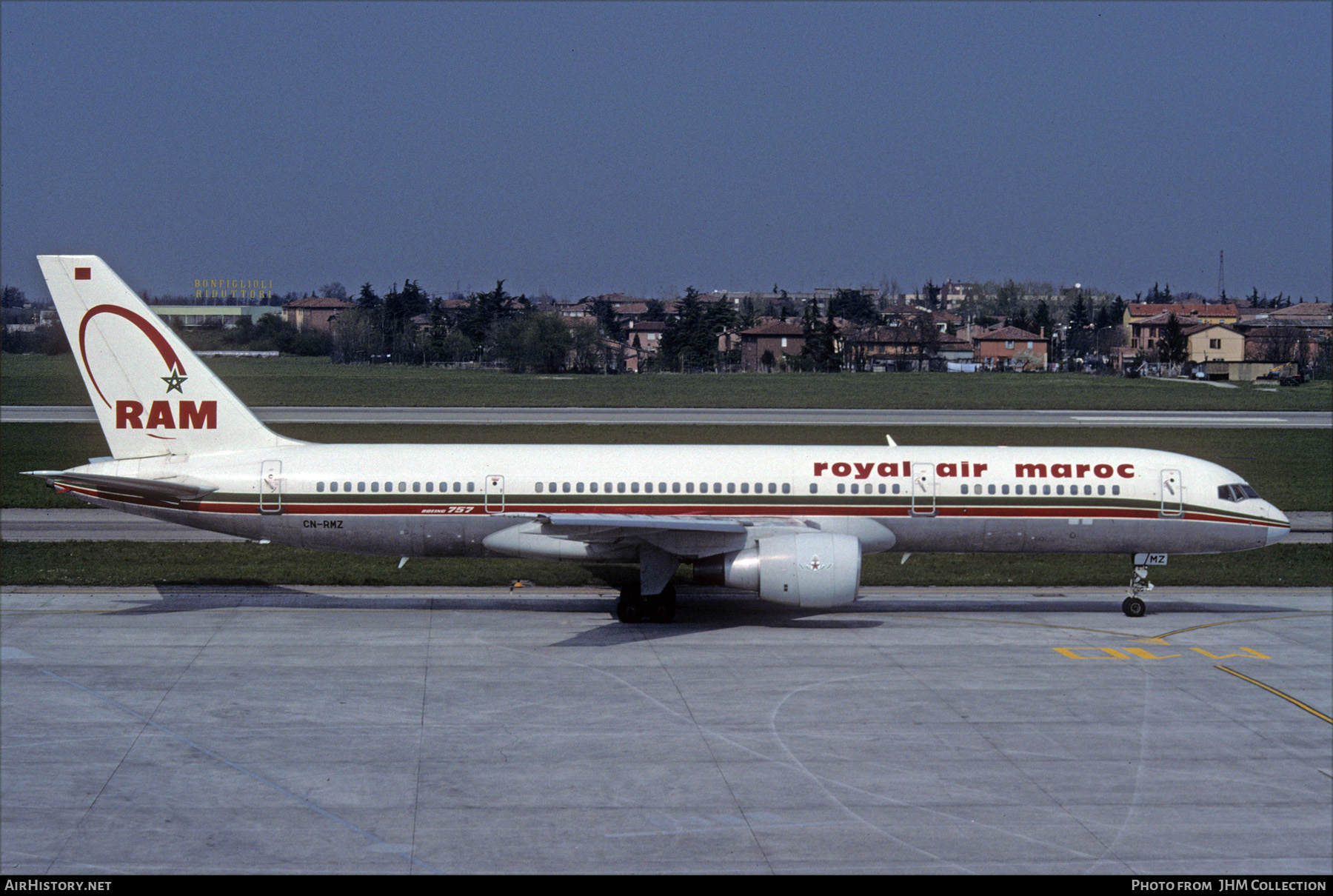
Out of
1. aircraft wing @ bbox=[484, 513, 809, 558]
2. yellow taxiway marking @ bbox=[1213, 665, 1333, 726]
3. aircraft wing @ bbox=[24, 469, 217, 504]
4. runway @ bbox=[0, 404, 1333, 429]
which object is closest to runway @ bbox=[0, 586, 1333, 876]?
yellow taxiway marking @ bbox=[1213, 665, 1333, 726]

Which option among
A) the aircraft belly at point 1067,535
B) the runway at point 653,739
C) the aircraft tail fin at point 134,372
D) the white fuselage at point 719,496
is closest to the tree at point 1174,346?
the aircraft belly at point 1067,535

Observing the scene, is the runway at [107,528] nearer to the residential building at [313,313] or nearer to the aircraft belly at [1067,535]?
the aircraft belly at [1067,535]

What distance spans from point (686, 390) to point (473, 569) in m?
74.2

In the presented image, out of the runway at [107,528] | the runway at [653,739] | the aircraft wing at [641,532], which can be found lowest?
the runway at [653,739]

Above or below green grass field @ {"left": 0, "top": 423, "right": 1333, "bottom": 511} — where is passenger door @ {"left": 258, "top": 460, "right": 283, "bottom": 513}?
above

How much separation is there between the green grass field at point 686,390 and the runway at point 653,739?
140ft

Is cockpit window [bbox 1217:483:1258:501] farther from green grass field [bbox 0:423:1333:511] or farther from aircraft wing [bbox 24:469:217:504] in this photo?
aircraft wing [bbox 24:469:217:504]

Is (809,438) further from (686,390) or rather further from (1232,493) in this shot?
(686,390)

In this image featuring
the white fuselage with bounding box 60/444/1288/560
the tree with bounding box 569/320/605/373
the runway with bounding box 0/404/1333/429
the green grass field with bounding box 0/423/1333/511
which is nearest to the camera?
the white fuselage with bounding box 60/444/1288/560

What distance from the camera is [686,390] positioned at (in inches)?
4200

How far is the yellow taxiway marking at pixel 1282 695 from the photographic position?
20.9 metres

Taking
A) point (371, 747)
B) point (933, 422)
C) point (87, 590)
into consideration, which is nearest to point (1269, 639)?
point (371, 747)

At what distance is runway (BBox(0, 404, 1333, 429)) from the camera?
71.1 meters

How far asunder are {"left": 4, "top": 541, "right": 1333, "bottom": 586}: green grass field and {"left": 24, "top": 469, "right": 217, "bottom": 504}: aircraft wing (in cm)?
417
